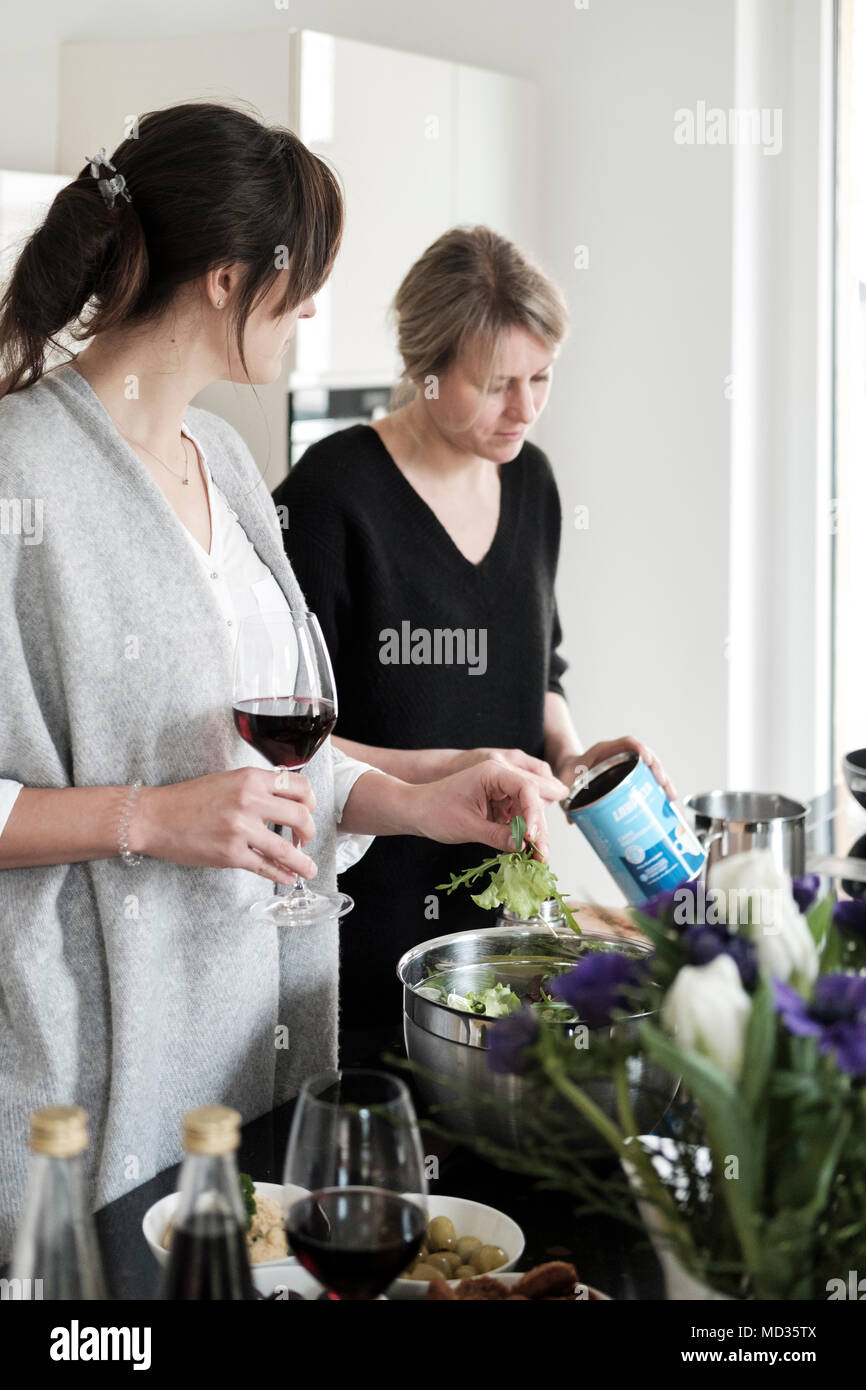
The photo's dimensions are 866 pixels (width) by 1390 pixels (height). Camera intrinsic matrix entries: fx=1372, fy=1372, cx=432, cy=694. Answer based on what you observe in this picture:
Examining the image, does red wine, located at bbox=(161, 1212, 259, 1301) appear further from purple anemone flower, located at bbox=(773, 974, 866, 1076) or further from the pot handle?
the pot handle

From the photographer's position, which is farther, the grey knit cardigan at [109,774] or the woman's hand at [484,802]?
the woman's hand at [484,802]

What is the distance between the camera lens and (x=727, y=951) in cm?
65

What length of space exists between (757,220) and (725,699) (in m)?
1.09

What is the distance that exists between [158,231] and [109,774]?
49 cm

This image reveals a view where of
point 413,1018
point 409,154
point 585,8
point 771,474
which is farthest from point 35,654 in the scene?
point 585,8

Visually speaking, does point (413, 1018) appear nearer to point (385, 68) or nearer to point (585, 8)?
point (385, 68)

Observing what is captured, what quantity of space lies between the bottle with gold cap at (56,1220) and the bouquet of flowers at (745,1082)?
180mm

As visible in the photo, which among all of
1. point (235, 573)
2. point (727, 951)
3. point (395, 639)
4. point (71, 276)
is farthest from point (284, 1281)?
point (395, 639)

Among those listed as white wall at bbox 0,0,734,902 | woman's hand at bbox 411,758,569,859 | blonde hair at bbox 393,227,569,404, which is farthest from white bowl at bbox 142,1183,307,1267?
white wall at bbox 0,0,734,902

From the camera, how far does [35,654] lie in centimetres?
115

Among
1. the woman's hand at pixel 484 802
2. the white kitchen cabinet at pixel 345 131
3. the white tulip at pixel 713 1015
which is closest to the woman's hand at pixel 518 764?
the woman's hand at pixel 484 802

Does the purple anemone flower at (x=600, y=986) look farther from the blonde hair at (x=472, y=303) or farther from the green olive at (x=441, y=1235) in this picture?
the blonde hair at (x=472, y=303)

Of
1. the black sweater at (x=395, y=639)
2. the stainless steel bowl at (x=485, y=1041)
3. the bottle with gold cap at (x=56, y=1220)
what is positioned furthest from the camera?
the black sweater at (x=395, y=639)

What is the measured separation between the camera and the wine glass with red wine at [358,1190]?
2.15 ft
